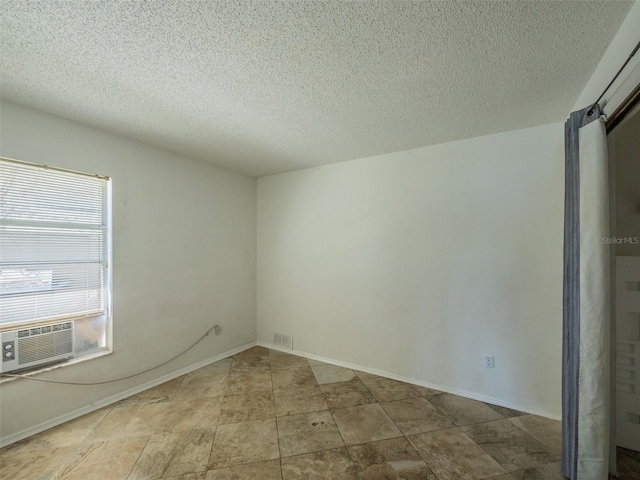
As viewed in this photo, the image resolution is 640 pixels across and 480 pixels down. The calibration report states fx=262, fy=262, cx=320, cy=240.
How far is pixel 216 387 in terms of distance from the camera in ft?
8.75

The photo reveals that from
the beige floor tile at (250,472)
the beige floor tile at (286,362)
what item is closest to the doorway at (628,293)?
the beige floor tile at (250,472)

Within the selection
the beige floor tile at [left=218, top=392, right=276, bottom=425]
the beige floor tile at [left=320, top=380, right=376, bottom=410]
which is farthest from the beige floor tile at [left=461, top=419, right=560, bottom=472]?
the beige floor tile at [left=218, top=392, right=276, bottom=425]

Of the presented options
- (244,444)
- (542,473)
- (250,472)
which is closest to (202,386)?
(244,444)

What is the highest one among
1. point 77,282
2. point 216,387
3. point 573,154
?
point 573,154

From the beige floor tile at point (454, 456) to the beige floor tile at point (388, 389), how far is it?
0.52 m

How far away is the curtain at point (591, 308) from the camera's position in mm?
1352

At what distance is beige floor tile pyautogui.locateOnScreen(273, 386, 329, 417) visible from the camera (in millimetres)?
2273

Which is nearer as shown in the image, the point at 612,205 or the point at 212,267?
the point at 612,205

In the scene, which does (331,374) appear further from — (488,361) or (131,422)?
(131,422)

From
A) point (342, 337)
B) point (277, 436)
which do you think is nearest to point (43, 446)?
point (277, 436)

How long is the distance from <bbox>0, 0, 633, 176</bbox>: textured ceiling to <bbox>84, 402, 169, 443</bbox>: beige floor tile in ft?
8.14

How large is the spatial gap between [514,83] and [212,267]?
338 centimetres

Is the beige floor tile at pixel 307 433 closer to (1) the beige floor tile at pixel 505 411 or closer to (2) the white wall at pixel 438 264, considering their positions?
(2) the white wall at pixel 438 264

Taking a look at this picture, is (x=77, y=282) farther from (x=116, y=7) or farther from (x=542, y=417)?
(x=542, y=417)
